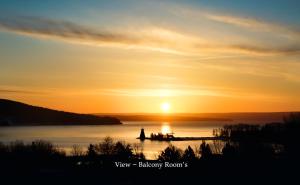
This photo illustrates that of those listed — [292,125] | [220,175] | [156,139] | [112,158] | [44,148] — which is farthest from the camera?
[156,139]

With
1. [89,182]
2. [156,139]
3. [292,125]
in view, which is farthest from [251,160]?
[156,139]

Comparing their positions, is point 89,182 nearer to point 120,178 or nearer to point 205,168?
point 120,178

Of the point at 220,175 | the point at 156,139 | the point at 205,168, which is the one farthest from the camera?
the point at 156,139

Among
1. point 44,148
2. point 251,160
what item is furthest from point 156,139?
point 251,160

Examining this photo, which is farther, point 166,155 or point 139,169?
point 166,155

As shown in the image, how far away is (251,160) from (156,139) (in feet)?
376

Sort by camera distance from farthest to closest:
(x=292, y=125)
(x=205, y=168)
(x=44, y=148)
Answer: (x=292, y=125) < (x=44, y=148) < (x=205, y=168)

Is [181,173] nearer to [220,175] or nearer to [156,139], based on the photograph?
[220,175]

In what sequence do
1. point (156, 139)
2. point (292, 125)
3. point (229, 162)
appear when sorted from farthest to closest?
1. point (156, 139)
2. point (292, 125)
3. point (229, 162)

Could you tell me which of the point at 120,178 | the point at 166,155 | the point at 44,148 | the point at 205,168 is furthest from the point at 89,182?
the point at 44,148

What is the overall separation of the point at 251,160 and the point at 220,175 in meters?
7.14

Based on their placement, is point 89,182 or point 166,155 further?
point 166,155

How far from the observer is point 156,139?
492 ft

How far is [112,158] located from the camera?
143ft
